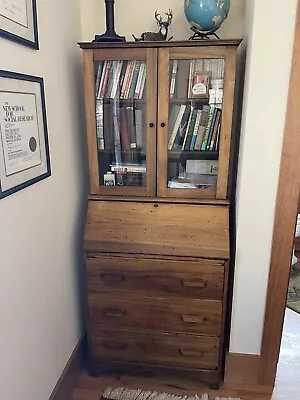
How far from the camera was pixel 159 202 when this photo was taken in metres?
1.83

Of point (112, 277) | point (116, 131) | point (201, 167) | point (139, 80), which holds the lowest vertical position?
point (112, 277)

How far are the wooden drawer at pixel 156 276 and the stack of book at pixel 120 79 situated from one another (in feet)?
2.54

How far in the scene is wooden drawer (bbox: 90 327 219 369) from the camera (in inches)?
73.3

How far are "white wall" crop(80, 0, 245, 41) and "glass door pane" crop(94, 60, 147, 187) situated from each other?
1.22 ft

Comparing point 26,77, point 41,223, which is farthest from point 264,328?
point 26,77

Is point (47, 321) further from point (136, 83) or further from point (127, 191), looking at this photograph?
point (136, 83)

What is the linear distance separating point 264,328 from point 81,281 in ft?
3.21

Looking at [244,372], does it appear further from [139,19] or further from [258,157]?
[139,19]

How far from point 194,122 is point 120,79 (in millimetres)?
407

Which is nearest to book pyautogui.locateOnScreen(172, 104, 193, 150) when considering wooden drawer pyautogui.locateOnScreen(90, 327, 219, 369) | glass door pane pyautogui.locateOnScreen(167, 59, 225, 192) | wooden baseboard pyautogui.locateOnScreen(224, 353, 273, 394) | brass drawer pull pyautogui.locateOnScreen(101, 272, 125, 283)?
glass door pane pyautogui.locateOnScreen(167, 59, 225, 192)

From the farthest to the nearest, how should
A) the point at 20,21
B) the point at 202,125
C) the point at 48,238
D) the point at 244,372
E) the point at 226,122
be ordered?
the point at 244,372
the point at 202,125
the point at 226,122
the point at 48,238
the point at 20,21

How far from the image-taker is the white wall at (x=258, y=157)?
1510mm

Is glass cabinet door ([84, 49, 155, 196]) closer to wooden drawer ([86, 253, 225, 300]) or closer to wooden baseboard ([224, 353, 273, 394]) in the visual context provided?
wooden drawer ([86, 253, 225, 300])

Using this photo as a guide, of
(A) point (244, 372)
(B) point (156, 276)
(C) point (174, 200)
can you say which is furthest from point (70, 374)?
(C) point (174, 200)
